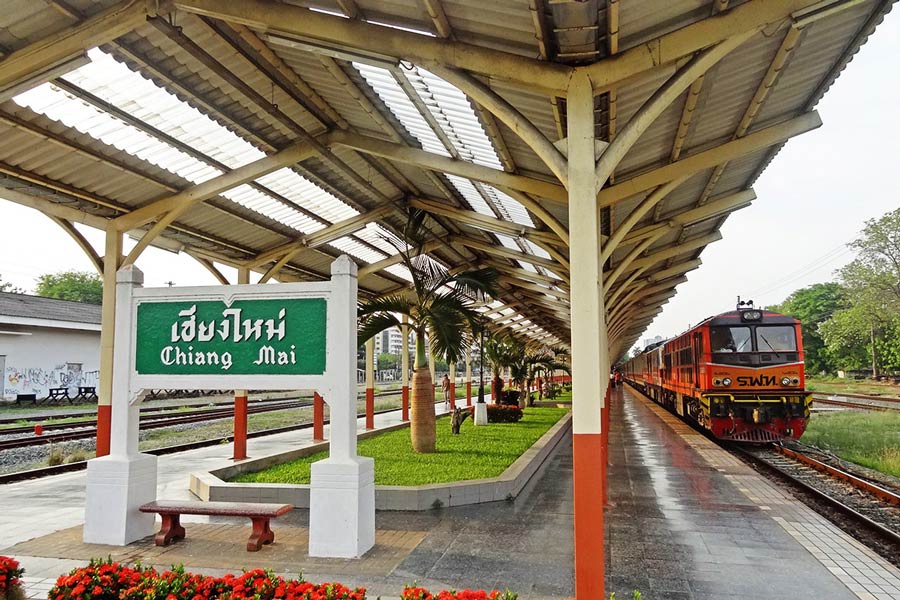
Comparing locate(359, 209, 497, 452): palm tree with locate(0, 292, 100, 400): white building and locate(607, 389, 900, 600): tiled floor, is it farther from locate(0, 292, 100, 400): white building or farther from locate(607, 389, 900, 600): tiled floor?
locate(0, 292, 100, 400): white building

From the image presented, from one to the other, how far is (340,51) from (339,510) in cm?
438

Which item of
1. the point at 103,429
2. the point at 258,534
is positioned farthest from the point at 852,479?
the point at 103,429

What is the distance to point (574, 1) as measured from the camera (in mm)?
4430

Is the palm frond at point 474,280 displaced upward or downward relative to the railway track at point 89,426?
upward

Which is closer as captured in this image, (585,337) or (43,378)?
(585,337)

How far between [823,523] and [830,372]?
59.8 meters

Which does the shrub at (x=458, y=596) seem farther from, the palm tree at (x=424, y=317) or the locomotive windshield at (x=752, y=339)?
the locomotive windshield at (x=752, y=339)

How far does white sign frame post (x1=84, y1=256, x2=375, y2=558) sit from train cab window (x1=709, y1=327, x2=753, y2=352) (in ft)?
32.9

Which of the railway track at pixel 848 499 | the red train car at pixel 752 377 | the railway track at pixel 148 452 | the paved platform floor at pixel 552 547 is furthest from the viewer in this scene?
the red train car at pixel 752 377

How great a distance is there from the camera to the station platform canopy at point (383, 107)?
500 cm

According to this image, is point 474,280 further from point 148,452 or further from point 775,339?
point 148,452

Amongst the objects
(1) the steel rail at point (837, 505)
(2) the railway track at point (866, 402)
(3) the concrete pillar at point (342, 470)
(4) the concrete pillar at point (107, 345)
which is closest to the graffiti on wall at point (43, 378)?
(4) the concrete pillar at point (107, 345)

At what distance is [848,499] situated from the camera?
8.59m

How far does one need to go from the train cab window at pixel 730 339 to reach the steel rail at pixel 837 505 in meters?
2.51
